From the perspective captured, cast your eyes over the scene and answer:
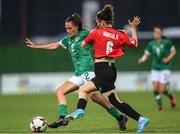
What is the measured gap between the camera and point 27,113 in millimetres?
18844

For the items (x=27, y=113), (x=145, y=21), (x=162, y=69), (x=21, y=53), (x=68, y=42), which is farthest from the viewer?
(x=145, y=21)

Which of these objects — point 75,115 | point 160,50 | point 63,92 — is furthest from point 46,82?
point 75,115

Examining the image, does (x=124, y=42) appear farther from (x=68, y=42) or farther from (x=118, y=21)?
(x=118, y=21)

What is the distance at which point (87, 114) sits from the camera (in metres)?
18.1

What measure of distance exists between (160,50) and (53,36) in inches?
430

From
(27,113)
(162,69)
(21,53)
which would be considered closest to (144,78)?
(21,53)

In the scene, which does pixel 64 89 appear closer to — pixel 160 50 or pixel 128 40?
pixel 128 40

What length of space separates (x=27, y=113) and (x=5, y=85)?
1022 centimetres

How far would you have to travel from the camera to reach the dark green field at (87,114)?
13.8 meters

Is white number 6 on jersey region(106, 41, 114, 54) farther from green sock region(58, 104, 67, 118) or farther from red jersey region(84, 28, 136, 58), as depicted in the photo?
green sock region(58, 104, 67, 118)

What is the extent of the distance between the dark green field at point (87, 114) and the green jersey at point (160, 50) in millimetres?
1213

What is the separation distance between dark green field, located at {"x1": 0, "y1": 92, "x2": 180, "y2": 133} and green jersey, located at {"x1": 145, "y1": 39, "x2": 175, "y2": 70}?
47.8 inches

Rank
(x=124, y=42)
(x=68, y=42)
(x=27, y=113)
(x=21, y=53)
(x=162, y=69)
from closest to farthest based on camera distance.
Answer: (x=124, y=42), (x=68, y=42), (x=27, y=113), (x=162, y=69), (x=21, y=53)

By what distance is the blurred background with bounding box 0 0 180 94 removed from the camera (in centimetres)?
2878
